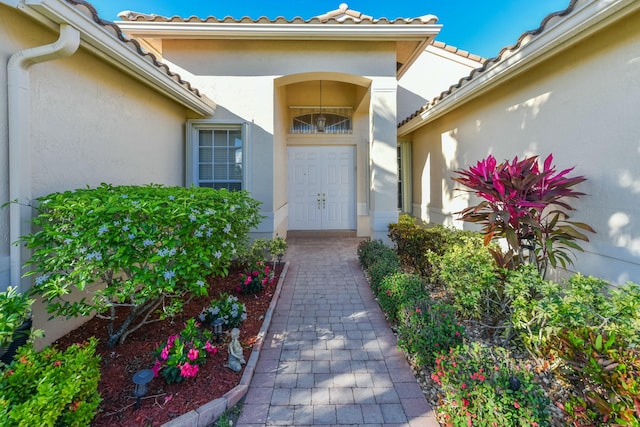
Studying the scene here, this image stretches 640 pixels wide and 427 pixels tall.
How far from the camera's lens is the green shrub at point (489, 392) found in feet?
5.95

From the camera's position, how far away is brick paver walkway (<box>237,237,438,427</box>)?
7.54 feet

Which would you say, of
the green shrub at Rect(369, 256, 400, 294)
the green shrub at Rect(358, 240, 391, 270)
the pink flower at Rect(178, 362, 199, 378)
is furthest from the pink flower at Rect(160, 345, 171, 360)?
the green shrub at Rect(358, 240, 391, 270)

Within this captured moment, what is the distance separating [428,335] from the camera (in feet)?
9.04

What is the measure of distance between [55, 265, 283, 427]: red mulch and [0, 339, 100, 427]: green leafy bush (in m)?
0.24

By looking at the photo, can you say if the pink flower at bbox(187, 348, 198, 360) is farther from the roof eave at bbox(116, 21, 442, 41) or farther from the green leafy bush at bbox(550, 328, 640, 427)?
the roof eave at bbox(116, 21, 442, 41)

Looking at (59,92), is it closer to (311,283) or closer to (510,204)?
(311,283)

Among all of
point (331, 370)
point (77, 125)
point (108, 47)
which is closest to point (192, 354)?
point (331, 370)

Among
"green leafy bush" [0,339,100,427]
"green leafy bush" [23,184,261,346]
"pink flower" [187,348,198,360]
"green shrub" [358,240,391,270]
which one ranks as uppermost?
"green leafy bush" [23,184,261,346]

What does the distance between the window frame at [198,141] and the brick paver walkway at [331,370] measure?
2.99 meters

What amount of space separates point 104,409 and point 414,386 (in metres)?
2.51

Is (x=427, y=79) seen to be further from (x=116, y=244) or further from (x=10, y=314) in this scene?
(x=10, y=314)

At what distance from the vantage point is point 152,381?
2.47 meters

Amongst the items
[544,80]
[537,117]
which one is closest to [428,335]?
[537,117]

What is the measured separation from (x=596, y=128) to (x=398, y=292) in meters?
2.95
